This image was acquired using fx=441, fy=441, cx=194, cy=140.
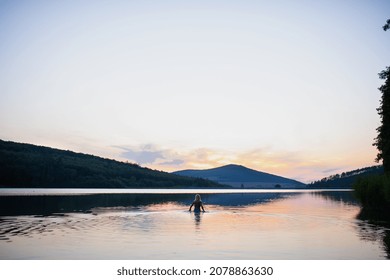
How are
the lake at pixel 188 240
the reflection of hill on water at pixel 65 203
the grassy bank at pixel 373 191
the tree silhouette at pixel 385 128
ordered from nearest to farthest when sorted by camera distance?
the lake at pixel 188 240 < the reflection of hill on water at pixel 65 203 < the grassy bank at pixel 373 191 < the tree silhouette at pixel 385 128

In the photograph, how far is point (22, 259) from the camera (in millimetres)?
20016

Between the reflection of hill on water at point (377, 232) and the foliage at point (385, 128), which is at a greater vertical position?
the foliage at point (385, 128)

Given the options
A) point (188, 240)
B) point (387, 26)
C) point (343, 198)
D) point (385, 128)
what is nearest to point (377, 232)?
point (188, 240)

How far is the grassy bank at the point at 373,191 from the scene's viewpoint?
166 ft

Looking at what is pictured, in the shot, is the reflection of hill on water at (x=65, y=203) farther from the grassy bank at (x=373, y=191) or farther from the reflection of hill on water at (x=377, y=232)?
the reflection of hill on water at (x=377, y=232)

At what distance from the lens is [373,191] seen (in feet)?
177

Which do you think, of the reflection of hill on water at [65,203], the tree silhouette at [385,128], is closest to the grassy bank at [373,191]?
the tree silhouette at [385,128]

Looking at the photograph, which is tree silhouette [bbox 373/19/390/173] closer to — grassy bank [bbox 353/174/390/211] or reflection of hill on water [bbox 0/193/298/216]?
grassy bank [bbox 353/174/390/211]

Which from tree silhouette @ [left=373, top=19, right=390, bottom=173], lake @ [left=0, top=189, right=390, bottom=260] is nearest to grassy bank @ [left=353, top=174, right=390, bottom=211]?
tree silhouette @ [left=373, top=19, right=390, bottom=173]

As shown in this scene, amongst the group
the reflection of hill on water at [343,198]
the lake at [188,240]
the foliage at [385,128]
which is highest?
the foliage at [385,128]

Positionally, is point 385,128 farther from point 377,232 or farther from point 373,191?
point 377,232

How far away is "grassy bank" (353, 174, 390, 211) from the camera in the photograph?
50719mm

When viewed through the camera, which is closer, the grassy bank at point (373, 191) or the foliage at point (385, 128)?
the grassy bank at point (373, 191)
